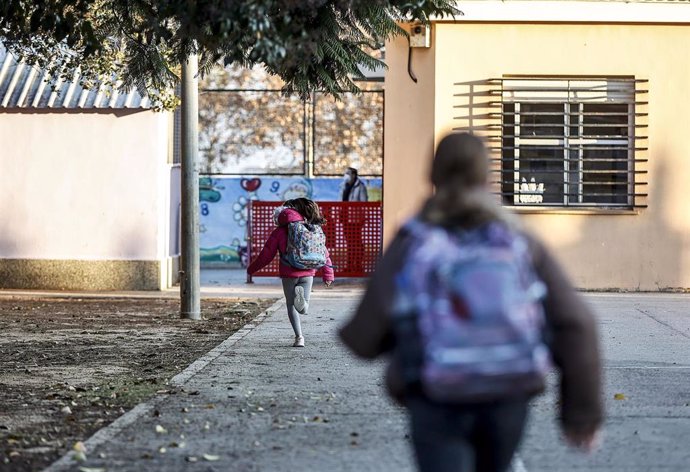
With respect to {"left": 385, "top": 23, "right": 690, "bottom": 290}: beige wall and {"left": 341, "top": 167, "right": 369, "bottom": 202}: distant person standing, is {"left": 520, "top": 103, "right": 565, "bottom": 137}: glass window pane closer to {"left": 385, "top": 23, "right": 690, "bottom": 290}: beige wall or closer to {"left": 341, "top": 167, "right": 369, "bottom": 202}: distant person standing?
{"left": 385, "top": 23, "right": 690, "bottom": 290}: beige wall

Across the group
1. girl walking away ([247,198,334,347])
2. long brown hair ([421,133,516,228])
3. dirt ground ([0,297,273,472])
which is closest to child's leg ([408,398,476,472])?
long brown hair ([421,133,516,228])

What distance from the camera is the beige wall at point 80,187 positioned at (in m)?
18.9

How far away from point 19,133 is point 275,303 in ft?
→ 16.9

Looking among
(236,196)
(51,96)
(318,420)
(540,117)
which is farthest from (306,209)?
(236,196)

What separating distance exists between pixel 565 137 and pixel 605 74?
42.1 inches

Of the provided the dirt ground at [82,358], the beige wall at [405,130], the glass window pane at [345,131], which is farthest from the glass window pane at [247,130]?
the dirt ground at [82,358]

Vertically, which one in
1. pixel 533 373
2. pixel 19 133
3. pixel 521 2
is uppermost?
pixel 521 2

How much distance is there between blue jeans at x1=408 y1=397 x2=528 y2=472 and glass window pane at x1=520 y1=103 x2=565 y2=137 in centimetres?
1502

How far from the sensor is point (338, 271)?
20219 mm

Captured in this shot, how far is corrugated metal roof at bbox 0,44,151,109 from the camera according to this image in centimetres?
1872

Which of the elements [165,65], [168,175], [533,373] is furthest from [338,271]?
[533,373]

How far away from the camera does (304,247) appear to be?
11.8 meters

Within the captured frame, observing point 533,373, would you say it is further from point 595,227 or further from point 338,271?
point 338,271

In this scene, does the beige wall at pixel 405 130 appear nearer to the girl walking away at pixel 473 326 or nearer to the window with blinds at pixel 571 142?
the window with blinds at pixel 571 142
